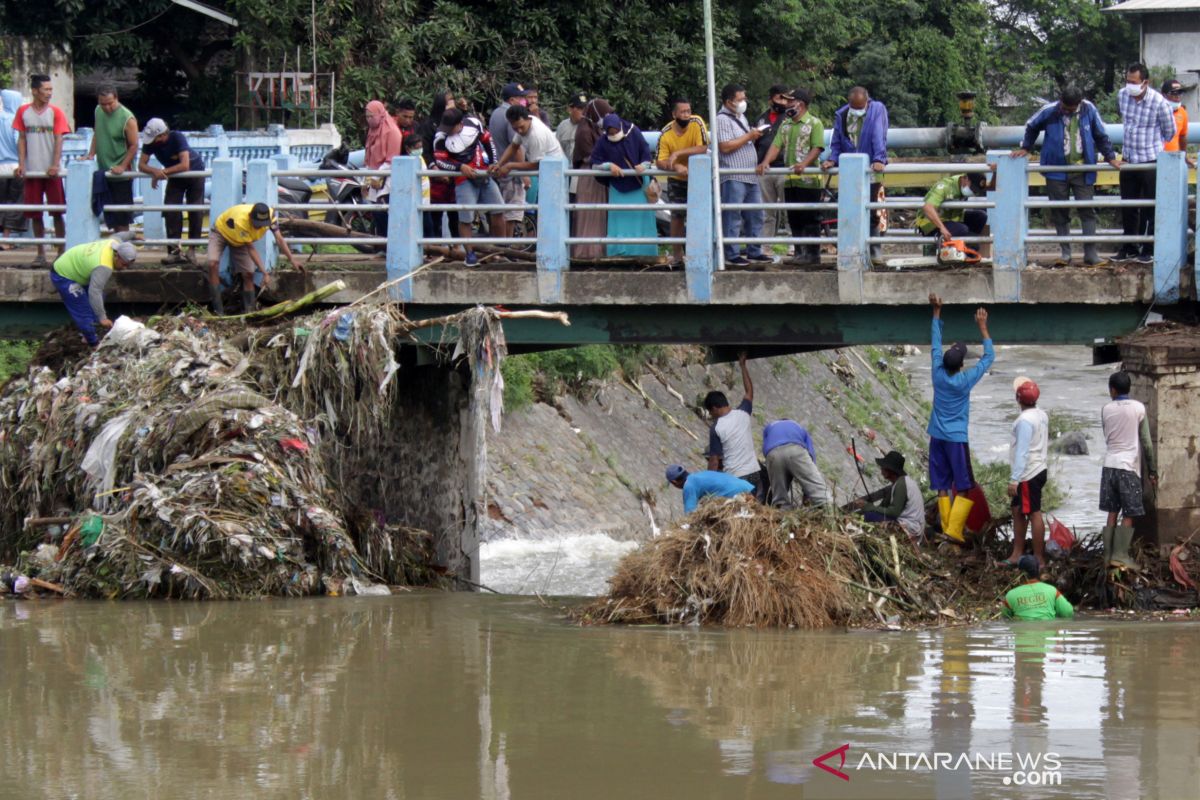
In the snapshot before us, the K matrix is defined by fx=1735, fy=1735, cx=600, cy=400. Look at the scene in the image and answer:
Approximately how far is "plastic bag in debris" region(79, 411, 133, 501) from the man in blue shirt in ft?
16.2

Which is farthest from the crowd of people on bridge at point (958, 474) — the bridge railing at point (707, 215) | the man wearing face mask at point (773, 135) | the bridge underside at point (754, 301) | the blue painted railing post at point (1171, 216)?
the man wearing face mask at point (773, 135)

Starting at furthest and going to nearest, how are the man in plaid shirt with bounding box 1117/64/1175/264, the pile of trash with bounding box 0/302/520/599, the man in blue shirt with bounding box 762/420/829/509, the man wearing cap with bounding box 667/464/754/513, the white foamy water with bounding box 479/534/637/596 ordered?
the white foamy water with bounding box 479/534/637/596
the man in plaid shirt with bounding box 1117/64/1175/264
the man in blue shirt with bounding box 762/420/829/509
the pile of trash with bounding box 0/302/520/599
the man wearing cap with bounding box 667/464/754/513

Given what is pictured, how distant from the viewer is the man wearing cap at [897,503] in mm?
13227

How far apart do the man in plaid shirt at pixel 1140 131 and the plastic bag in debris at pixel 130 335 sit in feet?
25.8

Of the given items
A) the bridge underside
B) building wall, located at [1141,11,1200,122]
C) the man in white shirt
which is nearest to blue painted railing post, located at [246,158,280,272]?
the bridge underside

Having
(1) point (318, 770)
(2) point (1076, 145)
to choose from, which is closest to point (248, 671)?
(1) point (318, 770)

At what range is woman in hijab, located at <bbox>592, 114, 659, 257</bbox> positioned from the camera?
14.2 m

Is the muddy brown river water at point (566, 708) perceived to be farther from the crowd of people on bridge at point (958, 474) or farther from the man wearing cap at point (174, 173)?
the man wearing cap at point (174, 173)

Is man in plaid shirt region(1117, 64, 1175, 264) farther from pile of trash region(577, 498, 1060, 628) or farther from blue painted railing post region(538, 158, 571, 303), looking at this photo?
blue painted railing post region(538, 158, 571, 303)

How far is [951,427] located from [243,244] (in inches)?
232

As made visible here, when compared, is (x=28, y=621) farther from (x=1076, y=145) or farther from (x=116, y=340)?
(x=1076, y=145)

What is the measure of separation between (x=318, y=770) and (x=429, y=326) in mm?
6036

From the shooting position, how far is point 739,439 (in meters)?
13.5

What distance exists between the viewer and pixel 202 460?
12.9 metres
